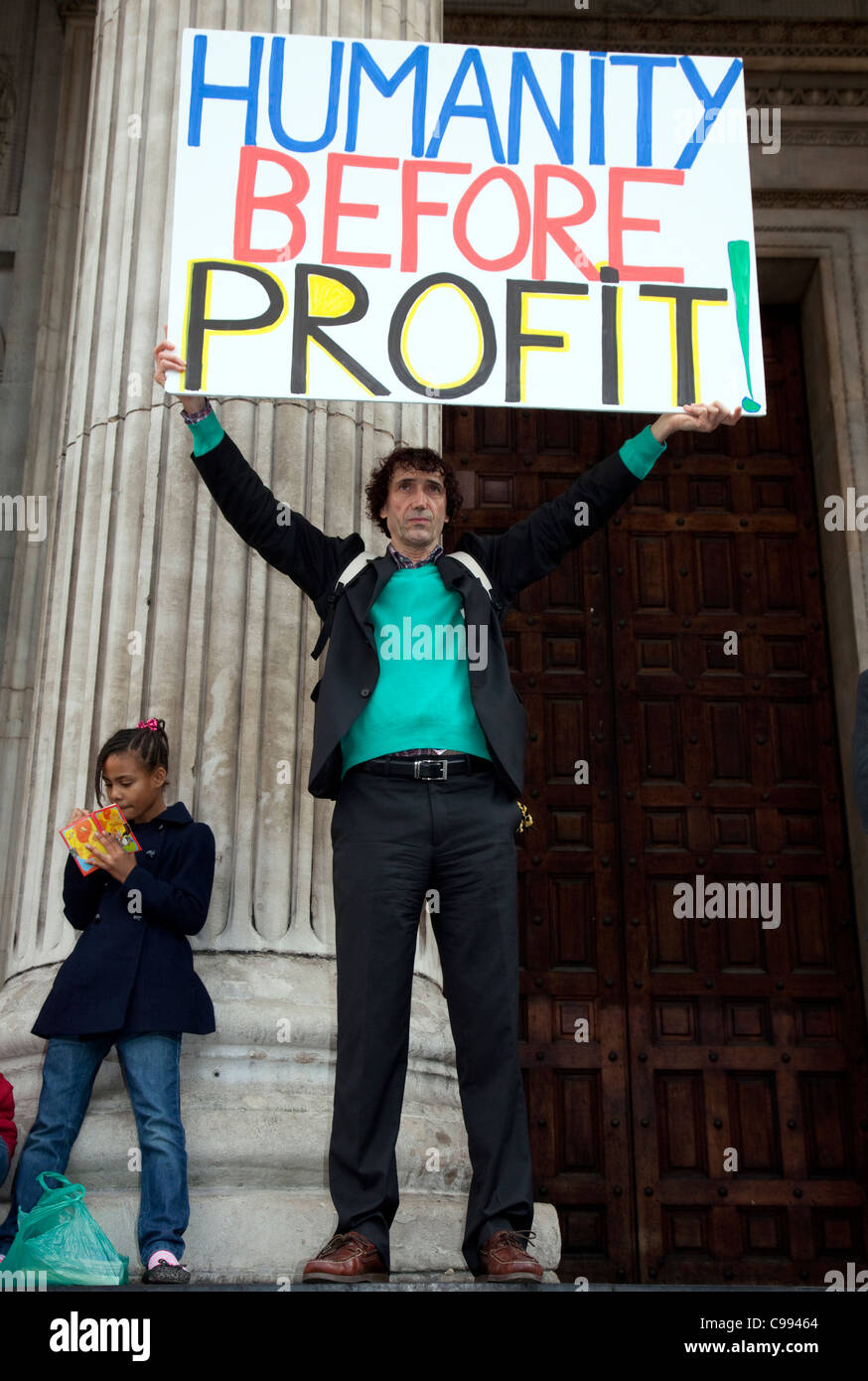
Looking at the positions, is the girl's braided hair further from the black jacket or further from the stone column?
the black jacket

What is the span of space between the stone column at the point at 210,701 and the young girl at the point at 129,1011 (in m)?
0.19

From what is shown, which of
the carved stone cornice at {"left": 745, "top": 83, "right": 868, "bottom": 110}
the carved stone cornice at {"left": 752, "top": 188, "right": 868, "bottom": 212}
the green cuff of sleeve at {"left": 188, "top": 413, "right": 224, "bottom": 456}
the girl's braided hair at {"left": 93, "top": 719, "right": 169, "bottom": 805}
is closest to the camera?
the green cuff of sleeve at {"left": 188, "top": 413, "right": 224, "bottom": 456}

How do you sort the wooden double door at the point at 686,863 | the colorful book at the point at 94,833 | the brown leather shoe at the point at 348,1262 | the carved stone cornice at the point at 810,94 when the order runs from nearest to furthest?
the brown leather shoe at the point at 348,1262 → the colorful book at the point at 94,833 → the wooden double door at the point at 686,863 → the carved stone cornice at the point at 810,94

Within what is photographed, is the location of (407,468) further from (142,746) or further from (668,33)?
(668,33)

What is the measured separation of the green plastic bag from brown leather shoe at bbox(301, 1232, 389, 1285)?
1.90 ft

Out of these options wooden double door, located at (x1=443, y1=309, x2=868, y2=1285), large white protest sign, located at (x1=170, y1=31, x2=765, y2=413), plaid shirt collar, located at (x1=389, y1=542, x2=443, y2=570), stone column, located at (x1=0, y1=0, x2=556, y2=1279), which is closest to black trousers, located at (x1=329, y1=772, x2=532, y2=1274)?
plaid shirt collar, located at (x1=389, y1=542, x2=443, y2=570)

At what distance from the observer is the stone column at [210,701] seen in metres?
4.96

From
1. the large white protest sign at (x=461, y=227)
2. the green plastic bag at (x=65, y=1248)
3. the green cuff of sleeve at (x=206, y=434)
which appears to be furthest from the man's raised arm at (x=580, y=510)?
the green plastic bag at (x=65, y=1248)

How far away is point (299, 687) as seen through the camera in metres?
5.97

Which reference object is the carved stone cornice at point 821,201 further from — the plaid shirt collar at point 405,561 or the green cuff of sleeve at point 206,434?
the green cuff of sleeve at point 206,434

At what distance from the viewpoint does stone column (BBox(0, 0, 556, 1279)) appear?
4.96m

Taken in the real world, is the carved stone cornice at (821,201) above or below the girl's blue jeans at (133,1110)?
above
